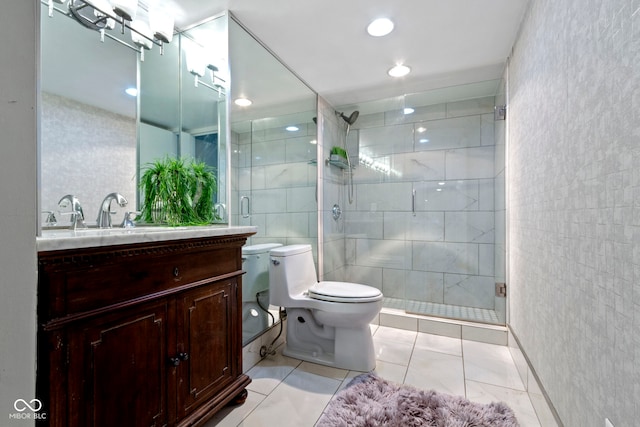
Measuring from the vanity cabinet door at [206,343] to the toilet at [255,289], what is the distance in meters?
0.54

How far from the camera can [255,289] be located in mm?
2049

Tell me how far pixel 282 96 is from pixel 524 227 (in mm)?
1942

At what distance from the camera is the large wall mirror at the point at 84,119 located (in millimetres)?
1159

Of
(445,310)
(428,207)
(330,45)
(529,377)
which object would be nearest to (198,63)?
(330,45)

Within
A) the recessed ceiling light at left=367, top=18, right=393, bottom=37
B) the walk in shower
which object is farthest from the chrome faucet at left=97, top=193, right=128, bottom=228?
the walk in shower

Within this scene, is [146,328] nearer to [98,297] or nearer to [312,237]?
[98,297]

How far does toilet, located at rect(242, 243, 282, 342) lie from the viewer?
6.35 feet

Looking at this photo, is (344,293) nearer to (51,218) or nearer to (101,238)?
(101,238)

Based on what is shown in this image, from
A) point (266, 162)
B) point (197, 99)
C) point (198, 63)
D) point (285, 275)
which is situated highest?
point (198, 63)

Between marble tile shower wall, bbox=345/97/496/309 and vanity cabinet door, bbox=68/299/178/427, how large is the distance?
7.77 feet

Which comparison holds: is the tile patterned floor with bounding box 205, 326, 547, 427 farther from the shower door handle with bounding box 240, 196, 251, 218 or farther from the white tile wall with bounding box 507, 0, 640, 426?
the shower door handle with bounding box 240, 196, 251, 218

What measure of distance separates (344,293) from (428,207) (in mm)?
1523

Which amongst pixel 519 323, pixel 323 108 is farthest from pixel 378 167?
pixel 519 323

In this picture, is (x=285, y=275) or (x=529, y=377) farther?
(x=285, y=275)
